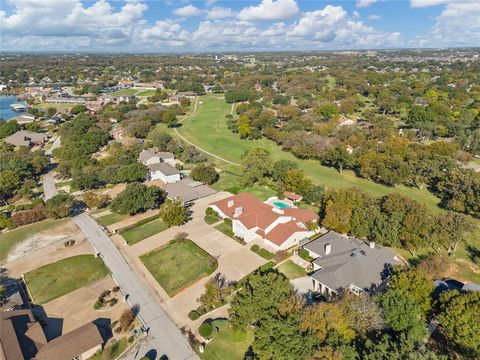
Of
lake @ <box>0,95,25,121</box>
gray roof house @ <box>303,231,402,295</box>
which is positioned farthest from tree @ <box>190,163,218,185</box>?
lake @ <box>0,95,25,121</box>

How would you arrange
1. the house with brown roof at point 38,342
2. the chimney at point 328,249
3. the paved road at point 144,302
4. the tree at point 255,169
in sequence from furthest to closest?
the tree at point 255,169
the chimney at point 328,249
the paved road at point 144,302
the house with brown roof at point 38,342

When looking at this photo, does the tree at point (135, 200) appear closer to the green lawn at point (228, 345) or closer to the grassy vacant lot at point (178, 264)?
the grassy vacant lot at point (178, 264)

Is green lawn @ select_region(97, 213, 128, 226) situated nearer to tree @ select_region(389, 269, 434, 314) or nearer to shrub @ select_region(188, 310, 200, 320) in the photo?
shrub @ select_region(188, 310, 200, 320)

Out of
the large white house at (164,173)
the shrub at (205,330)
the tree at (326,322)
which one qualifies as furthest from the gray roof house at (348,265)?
the large white house at (164,173)

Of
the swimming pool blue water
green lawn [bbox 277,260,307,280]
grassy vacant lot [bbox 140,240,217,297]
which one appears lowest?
grassy vacant lot [bbox 140,240,217,297]

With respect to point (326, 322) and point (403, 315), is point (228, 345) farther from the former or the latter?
point (403, 315)

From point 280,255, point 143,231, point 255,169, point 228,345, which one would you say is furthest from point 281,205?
point 228,345
